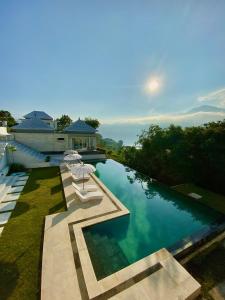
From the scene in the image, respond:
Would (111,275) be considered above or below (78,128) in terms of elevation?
below

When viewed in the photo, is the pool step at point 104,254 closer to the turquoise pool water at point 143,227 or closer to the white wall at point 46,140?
the turquoise pool water at point 143,227

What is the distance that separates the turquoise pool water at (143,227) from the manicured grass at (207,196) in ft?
1.74

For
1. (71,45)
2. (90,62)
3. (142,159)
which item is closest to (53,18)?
(71,45)

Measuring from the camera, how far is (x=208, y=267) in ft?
18.2

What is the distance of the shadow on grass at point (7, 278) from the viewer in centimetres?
443

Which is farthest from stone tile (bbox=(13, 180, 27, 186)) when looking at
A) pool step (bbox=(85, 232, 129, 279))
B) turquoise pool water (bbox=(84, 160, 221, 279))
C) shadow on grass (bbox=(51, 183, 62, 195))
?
pool step (bbox=(85, 232, 129, 279))

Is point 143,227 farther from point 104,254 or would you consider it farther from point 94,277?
point 94,277

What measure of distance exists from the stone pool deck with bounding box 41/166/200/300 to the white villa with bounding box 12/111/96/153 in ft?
62.6

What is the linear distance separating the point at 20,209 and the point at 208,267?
9050mm

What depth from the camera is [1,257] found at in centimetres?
562

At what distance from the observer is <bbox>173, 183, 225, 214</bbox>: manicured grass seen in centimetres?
985

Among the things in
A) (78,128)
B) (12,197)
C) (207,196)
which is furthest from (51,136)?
(207,196)

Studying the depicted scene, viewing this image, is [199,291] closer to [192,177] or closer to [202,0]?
[192,177]

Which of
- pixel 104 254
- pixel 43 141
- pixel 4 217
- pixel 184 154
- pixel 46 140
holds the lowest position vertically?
pixel 104 254
